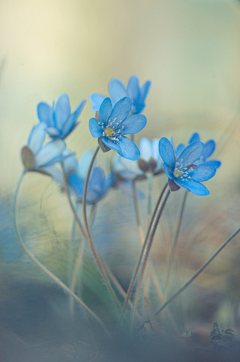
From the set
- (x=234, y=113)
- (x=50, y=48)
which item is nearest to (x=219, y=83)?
(x=234, y=113)

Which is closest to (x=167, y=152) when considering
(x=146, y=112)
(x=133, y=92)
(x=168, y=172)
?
(x=168, y=172)

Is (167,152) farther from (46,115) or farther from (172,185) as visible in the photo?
(46,115)

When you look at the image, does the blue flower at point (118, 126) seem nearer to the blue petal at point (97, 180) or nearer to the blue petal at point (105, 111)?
the blue petal at point (105, 111)

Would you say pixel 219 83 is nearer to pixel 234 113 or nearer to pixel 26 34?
pixel 234 113

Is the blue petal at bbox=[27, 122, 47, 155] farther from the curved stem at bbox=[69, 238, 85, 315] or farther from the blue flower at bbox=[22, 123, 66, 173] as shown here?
the curved stem at bbox=[69, 238, 85, 315]

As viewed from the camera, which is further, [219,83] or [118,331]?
[219,83]
